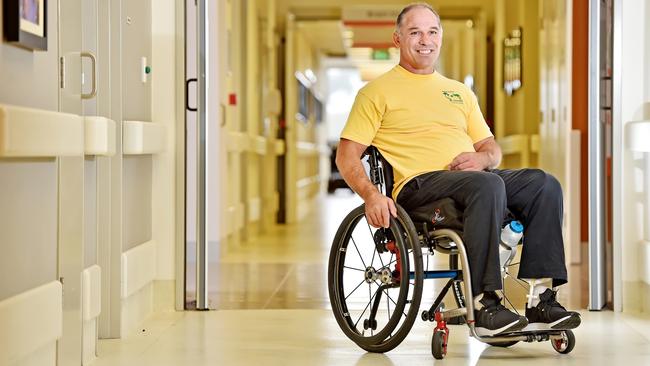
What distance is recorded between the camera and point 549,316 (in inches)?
147

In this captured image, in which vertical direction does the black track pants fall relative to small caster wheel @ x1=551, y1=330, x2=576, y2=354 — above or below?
above

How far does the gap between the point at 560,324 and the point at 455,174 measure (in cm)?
56

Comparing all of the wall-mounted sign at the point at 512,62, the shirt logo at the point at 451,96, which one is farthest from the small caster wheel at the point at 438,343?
the wall-mounted sign at the point at 512,62

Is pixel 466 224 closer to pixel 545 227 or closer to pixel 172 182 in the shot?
pixel 545 227

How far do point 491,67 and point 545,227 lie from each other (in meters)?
8.71

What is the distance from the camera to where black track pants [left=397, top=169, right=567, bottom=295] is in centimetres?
363

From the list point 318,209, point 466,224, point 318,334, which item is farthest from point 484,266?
point 318,209

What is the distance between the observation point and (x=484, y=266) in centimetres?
364

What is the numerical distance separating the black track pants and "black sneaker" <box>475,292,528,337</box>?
0.06 m

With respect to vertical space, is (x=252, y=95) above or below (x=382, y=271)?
above

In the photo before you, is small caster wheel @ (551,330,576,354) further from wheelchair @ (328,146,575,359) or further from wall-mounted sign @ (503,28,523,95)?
wall-mounted sign @ (503,28,523,95)

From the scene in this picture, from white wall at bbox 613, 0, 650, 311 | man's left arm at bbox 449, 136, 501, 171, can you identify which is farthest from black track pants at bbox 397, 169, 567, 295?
white wall at bbox 613, 0, 650, 311

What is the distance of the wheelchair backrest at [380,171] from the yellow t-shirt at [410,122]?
0.06ft

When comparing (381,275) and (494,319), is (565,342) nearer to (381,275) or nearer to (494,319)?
(494,319)
